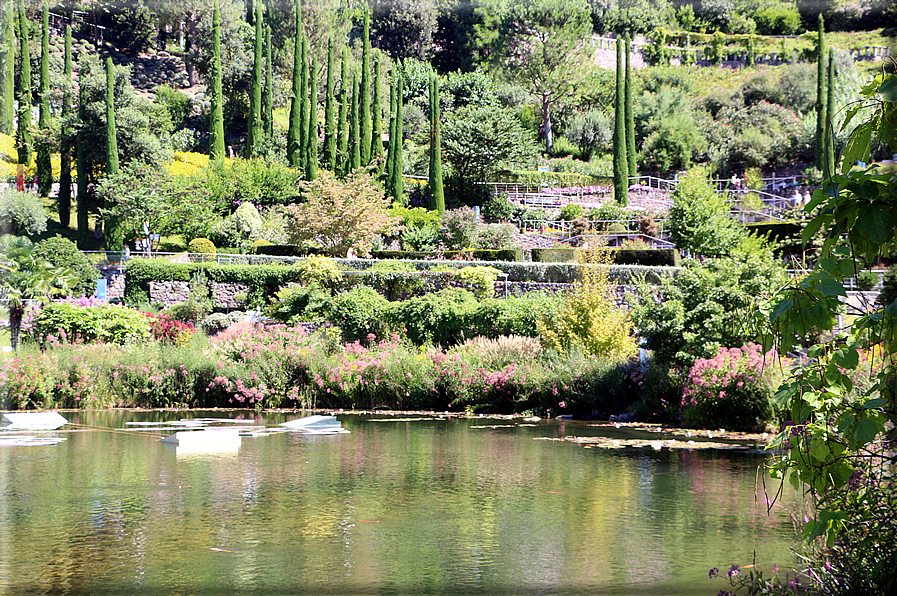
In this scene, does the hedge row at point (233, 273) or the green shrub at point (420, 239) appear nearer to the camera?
the hedge row at point (233, 273)

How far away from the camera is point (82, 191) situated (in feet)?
113

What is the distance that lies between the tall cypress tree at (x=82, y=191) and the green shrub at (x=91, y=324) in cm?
1713

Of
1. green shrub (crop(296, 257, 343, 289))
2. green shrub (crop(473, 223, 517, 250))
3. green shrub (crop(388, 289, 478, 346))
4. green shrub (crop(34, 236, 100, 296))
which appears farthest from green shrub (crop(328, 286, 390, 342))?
green shrub (crop(473, 223, 517, 250))

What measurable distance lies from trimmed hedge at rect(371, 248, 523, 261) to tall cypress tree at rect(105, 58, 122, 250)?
10656mm

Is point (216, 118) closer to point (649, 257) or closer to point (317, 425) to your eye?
point (649, 257)

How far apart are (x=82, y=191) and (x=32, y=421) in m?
24.3

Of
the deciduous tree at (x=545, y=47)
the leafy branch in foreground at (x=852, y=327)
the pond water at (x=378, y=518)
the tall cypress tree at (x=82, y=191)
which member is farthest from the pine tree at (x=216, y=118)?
the leafy branch in foreground at (x=852, y=327)

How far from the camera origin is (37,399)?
14984 millimetres

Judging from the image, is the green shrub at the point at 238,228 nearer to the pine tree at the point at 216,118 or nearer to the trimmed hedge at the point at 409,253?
the trimmed hedge at the point at 409,253

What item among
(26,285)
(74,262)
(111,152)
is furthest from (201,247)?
(26,285)

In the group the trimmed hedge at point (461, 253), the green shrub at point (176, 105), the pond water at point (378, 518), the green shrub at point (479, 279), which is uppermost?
the green shrub at point (176, 105)

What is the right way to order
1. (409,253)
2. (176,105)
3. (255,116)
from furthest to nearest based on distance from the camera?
(176,105) < (255,116) < (409,253)

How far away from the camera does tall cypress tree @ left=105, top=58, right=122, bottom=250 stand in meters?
33.1

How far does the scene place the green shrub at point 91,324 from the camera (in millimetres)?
18125
